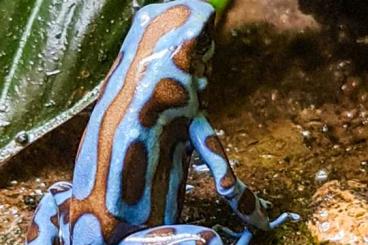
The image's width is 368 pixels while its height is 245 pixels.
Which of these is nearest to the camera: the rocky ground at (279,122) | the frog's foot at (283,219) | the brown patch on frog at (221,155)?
the brown patch on frog at (221,155)

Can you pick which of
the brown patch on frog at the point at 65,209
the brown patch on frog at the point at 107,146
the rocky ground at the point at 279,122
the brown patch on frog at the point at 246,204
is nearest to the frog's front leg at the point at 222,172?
the brown patch on frog at the point at 246,204

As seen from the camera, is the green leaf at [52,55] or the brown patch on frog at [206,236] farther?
the green leaf at [52,55]

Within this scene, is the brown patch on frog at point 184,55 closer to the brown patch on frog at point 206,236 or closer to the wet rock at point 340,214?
the brown patch on frog at point 206,236

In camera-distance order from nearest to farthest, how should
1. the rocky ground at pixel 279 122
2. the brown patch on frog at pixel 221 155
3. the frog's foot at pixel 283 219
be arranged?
the brown patch on frog at pixel 221 155 → the frog's foot at pixel 283 219 → the rocky ground at pixel 279 122

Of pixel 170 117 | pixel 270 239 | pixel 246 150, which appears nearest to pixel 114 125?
pixel 170 117

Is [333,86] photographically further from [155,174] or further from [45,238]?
[45,238]

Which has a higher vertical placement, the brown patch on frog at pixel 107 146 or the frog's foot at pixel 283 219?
the brown patch on frog at pixel 107 146

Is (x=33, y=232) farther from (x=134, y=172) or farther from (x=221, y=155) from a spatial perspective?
(x=221, y=155)

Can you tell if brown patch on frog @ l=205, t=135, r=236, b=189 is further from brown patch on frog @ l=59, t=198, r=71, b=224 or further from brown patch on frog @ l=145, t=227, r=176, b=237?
brown patch on frog @ l=59, t=198, r=71, b=224

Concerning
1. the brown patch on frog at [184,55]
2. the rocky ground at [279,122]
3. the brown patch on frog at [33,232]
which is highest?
the brown patch on frog at [184,55]
